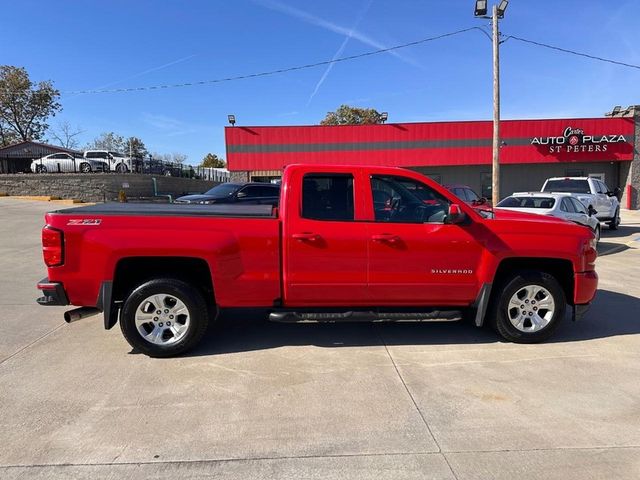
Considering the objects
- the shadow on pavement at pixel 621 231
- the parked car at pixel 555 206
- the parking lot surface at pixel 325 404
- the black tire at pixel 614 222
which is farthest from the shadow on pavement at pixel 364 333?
the black tire at pixel 614 222

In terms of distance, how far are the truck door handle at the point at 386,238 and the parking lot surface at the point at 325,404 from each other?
1192 mm

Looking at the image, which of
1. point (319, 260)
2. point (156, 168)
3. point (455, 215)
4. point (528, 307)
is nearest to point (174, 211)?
point (319, 260)

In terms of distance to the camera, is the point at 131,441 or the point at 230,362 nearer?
the point at 131,441

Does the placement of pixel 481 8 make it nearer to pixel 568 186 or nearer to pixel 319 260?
pixel 568 186

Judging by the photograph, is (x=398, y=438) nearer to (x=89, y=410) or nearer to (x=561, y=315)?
(x=89, y=410)

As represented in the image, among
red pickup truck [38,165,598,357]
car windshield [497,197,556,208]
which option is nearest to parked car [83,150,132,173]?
car windshield [497,197,556,208]

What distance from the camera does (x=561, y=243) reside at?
4.94m

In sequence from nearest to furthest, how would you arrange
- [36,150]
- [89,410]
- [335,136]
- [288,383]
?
1. [89,410]
2. [288,383]
3. [335,136]
4. [36,150]

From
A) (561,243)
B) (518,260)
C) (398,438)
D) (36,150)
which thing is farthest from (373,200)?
(36,150)

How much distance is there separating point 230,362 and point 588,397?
3.23 meters

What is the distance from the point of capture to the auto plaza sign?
94.9ft

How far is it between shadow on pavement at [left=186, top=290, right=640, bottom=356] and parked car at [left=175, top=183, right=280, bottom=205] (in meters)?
7.45

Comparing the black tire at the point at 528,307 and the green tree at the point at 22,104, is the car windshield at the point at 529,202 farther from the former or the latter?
the green tree at the point at 22,104

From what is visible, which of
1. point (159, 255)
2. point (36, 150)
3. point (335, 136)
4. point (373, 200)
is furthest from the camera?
point (36, 150)
